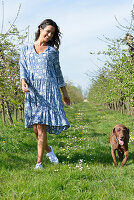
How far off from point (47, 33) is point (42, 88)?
3.37 ft

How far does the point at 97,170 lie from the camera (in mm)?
3814

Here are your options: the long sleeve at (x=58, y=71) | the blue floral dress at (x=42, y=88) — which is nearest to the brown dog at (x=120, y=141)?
the blue floral dress at (x=42, y=88)

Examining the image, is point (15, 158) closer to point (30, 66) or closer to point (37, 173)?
point (37, 173)

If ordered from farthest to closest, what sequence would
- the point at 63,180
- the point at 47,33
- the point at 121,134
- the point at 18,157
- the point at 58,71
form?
the point at 18,157
the point at 121,134
the point at 58,71
the point at 47,33
the point at 63,180

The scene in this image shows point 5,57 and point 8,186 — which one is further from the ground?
point 5,57

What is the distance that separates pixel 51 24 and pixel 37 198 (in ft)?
9.79

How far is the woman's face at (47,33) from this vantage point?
4086 mm

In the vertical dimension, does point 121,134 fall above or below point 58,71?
below

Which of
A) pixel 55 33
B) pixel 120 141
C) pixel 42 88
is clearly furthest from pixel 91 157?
pixel 55 33

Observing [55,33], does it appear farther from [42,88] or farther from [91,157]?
[91,157]

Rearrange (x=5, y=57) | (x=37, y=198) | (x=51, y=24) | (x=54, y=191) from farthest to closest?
(x=5, y=57) < (x=51, y=24) < (x=54, y=191) < (x=37, y=198)

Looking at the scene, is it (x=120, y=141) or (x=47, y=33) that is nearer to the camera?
(x=47, y=33)

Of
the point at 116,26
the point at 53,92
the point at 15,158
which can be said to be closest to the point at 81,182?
the point at 53,92

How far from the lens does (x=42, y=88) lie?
414 cm
